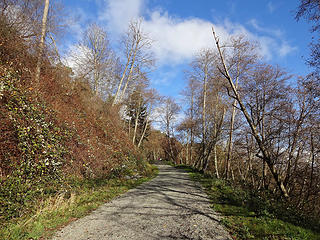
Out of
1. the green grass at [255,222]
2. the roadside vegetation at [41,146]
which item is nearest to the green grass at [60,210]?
the roadside vegetation at [41,146]

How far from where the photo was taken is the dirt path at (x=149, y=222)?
391cm

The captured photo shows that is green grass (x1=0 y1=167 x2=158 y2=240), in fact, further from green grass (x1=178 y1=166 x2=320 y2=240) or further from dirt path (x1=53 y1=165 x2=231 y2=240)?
green grass (x1=178 y1=166 x2=320 y2=240)

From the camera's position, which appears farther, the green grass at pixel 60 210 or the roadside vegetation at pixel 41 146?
the roadside vegetation at pixel 41 146

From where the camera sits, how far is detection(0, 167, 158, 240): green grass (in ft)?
12.2

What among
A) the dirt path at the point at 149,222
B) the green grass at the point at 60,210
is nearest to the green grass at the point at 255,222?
the dirt path at the point at 149,222

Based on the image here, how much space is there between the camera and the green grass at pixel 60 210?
371cm

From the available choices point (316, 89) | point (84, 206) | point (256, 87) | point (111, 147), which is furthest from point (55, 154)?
point (256, 87)

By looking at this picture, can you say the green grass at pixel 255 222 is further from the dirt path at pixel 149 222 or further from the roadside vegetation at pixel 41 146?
the roadside vegetation at pixel 41 146

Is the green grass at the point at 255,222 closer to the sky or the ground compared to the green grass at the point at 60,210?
closer to the sky

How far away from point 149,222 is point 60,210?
2686 mm

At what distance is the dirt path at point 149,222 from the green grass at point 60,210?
348 millimetres

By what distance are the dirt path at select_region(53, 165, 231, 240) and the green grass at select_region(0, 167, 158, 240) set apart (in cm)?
35

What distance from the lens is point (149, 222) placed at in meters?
4.59

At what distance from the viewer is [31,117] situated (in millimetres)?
6242
